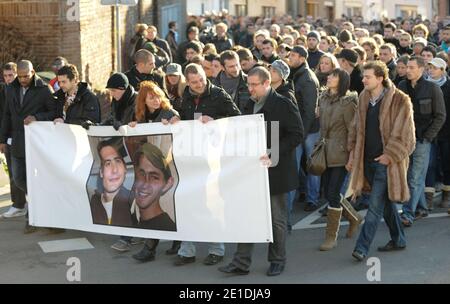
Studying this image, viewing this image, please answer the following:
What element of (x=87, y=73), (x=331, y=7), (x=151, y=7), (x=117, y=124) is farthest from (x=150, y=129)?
(x=331, y=7)

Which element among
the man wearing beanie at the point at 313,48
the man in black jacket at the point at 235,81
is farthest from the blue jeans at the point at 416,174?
the man wearing beanie at the point at 313,48

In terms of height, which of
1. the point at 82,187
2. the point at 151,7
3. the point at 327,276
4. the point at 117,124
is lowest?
the point at 327,276

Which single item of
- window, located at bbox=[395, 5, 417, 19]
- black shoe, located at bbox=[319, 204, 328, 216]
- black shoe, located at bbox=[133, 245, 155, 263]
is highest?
window, located at bbox=[395, 5, 417, 19]

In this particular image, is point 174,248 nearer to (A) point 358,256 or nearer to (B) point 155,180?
(B) point 155,180

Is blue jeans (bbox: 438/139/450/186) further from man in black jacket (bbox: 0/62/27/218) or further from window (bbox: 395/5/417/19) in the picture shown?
window (bbox: 395/5/417/19)

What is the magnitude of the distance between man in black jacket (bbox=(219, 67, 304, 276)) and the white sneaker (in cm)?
368

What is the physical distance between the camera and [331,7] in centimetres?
4769

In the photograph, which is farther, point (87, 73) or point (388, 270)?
point (87, 73)

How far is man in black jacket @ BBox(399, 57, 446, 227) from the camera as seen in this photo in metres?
11.2

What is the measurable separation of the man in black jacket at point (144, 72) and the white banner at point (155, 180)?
1789mm

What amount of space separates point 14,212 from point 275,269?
404 cm

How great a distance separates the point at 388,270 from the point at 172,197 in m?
2.11

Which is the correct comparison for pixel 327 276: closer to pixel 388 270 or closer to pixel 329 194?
pixel 388 270

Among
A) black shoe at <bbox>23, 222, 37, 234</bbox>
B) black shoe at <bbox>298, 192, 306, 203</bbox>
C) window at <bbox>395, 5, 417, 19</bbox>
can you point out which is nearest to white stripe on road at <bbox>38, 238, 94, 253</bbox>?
black shoe at <bbox>23, 222, 37, 234</bbox>
